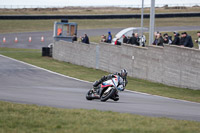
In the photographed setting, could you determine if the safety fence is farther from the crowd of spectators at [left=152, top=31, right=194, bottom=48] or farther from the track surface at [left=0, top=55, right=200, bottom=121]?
the track surface at [left=0, top=55, right=200, bottom=121]

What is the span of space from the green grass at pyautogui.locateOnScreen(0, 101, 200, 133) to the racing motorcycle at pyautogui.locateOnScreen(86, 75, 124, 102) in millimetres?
2738

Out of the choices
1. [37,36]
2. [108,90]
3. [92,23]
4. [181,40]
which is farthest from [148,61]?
[92,23]

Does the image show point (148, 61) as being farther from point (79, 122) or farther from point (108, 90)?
point (79, 122)

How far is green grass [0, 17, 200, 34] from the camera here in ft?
212

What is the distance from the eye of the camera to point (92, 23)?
7044 cm

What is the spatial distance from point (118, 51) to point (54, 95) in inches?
480

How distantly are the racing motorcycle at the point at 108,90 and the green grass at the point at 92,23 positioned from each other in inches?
1909

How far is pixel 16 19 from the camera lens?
67.0m

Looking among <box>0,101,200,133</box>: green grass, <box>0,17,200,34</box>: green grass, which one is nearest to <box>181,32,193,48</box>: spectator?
<box>0,101,200,133</box>: green grass

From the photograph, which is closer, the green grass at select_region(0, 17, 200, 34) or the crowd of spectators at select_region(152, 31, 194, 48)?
the crowd of spectators at select_region(152, 31, 194, 48)

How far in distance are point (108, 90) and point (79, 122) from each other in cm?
470

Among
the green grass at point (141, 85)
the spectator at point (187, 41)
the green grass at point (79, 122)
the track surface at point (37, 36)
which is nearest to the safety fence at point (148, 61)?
the spectator at point (187, 41)

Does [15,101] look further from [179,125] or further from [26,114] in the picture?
[179,125]

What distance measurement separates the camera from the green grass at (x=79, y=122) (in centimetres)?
881
